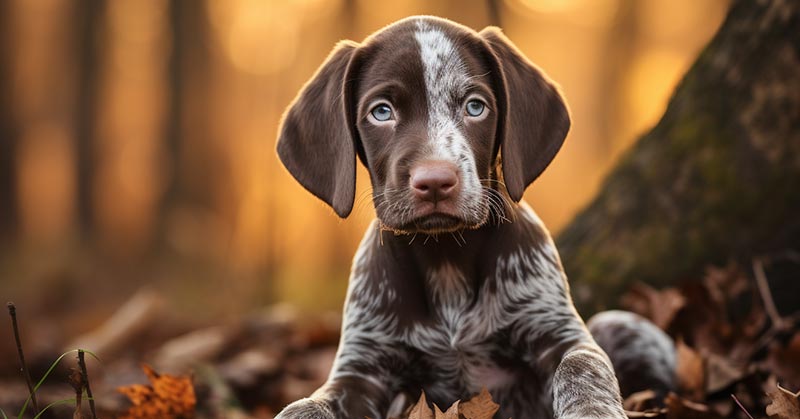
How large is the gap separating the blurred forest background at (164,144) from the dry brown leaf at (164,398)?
40.8 feet

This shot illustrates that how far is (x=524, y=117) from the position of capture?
3.47m

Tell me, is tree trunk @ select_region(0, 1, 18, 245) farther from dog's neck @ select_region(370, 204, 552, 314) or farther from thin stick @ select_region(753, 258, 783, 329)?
thin stick @ select_region(753, 258, 783, 329)

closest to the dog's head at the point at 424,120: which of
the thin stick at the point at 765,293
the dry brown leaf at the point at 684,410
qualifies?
the dry brown leaf at the point at 684,410

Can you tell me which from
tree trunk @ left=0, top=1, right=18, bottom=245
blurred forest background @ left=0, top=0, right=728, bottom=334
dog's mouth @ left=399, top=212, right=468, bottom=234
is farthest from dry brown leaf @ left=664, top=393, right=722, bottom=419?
tree trunk @ left=0, top=1, right=18, bottom=245

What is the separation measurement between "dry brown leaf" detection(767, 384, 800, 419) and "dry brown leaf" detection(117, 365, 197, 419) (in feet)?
7.68

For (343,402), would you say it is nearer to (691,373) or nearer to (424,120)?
(424,120)

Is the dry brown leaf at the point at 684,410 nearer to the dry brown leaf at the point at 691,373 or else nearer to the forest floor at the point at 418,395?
the forest floor at the point at 418,395

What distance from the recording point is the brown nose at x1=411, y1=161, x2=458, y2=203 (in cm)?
304

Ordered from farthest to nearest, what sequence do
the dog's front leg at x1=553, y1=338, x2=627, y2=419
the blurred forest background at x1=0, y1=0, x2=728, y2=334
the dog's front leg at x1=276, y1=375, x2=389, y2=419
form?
the blurred forest background at x1=0, y1=0, x2=728, y2=334 → the dog's front leg at x1=276, y1=375, x2=389, y2=419 → the dog's front leg at x1=553, y1=338, x2=627, y2=419

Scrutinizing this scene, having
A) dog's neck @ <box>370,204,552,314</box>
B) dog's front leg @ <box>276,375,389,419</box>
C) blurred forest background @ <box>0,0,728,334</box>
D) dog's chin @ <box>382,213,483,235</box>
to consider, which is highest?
dog's chin @ <box>382,213,483,235</box>

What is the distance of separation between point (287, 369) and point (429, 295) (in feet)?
8.92

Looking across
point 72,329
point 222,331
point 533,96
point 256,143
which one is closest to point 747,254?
point 533,96

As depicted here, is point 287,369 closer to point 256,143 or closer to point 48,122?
point 48,122

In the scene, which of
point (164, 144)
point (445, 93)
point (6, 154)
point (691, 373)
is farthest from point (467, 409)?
point (164, 144)
